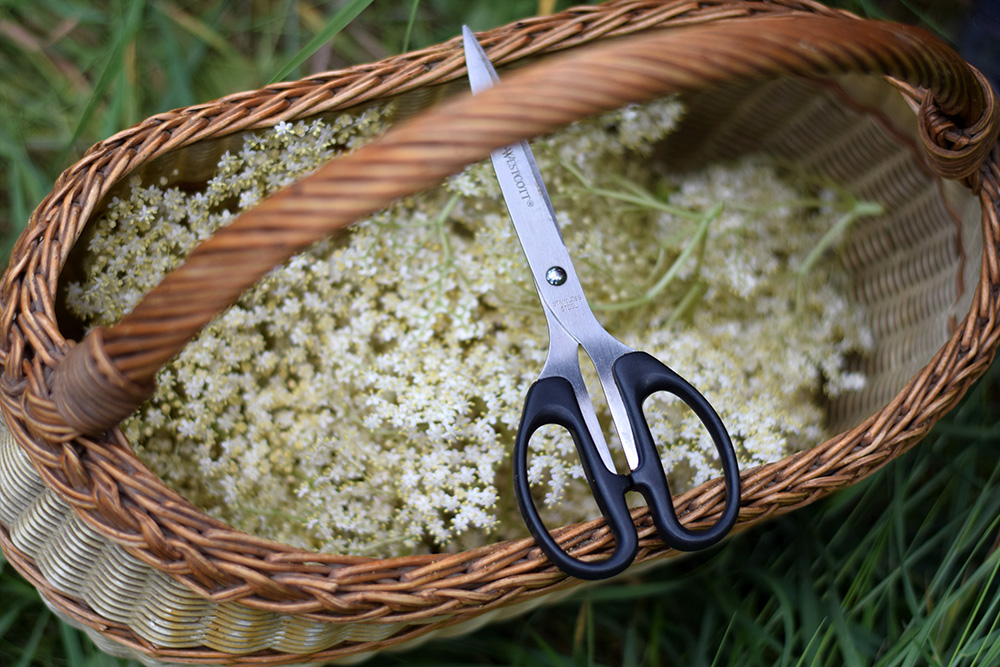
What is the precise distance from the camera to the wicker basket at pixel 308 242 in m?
0.44

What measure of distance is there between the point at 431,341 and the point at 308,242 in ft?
1.18

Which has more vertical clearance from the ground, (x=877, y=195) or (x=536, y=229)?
(x=877, y=195)

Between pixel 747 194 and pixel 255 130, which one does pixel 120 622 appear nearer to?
pixel 255 130

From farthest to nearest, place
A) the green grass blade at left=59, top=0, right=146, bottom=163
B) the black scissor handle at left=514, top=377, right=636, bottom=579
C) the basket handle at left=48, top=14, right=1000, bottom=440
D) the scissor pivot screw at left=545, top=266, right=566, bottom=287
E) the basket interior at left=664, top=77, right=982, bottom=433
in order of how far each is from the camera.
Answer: the green grass blade at left=59, top=0, right=146, bottom=163
the basket interior at left=664, top=77, right=982, bottom=433
the scissor pivot screw at left=545, top=266, right=566, bottom=287
the black scissor handle at left=514, top=377, right=636, bottom=579
the basket handle at left=48, top=14, right=1000, bottom=440

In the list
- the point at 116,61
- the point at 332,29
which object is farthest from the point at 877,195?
the point at 116,61

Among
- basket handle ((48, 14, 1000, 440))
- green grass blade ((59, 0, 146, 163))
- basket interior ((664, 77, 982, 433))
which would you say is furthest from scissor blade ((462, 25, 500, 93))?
green grass blade ((59, 0, 146, 163))

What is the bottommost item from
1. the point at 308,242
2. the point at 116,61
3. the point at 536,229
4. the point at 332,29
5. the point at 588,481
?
the point at 588,481

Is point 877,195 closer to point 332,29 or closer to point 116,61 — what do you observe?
point 332,29

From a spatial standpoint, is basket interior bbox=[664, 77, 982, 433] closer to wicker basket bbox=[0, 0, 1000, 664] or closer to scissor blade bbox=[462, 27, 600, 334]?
wicker basket bbox=[0, 0, 1000, 664]

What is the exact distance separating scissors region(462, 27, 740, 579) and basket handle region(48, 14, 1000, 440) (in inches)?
8.5

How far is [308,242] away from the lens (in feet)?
1.43

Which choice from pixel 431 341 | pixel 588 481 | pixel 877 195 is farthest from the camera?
pixel 877 195

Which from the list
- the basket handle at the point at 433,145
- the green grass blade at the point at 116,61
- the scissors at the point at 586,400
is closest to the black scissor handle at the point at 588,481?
the scissors at the point at 586,400

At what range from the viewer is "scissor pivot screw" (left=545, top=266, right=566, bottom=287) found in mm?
672
